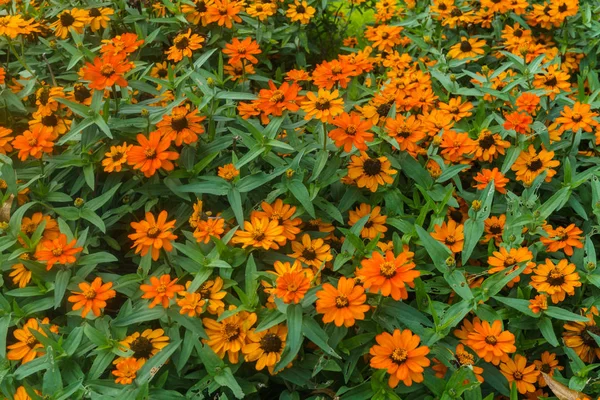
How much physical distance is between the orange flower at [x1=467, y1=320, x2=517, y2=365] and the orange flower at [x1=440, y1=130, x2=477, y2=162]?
0.59 m

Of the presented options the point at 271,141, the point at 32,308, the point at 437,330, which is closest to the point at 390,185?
the point at 271,141

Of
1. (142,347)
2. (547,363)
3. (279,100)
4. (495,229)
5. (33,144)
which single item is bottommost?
(547,363)

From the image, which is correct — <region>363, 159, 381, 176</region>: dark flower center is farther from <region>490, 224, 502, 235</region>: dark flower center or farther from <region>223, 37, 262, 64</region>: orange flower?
<region>223, 37, 262, 64</region>: orange flower

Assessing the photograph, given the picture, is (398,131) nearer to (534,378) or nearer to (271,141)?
(271,141)

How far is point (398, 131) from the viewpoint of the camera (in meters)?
1.84

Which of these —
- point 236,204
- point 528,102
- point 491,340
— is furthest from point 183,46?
point 491,340

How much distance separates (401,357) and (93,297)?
0.78 metres

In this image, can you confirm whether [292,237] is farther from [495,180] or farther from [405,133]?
[495,180]

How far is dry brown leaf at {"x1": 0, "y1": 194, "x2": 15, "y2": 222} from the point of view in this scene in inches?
69.6

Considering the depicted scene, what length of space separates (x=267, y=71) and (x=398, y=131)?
1260 mm

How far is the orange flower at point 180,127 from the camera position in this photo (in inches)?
68.9

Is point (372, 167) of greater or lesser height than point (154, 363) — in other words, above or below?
above

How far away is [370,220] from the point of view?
1808 millimetres

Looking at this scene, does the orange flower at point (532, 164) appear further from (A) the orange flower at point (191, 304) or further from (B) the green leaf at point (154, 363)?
(B) the green leaf at point (154, 363)
